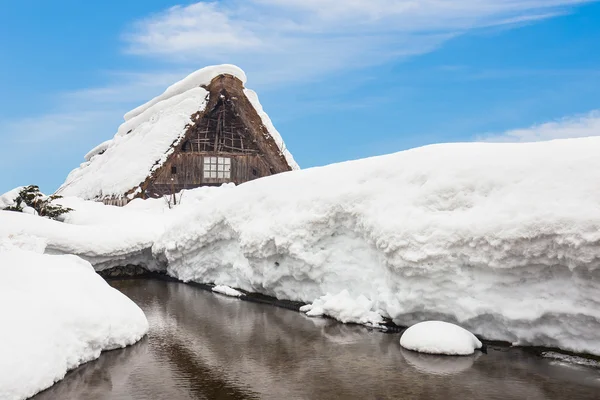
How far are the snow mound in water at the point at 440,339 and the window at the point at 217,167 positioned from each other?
18.0 metres

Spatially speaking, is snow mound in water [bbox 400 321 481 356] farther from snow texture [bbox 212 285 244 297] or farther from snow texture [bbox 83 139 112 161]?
snow texture [bbox 83 139 112 161]

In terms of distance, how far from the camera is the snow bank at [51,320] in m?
5.25

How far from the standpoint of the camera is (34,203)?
18.0 metres

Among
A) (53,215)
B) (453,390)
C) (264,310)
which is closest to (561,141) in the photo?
(453,390)

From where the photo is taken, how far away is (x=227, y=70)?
23.0 metres

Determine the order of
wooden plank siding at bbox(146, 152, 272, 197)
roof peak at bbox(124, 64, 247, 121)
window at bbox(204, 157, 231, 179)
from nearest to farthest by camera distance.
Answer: wooden plank siding at bbox(146, 152, 272, 197), roof peak at bbox(124, 64, 247, 121), window at bbox(204, 157, 231, 179)

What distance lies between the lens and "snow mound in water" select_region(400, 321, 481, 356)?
21.6 feet

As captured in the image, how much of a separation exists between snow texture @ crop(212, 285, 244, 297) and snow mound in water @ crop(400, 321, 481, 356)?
5.27m

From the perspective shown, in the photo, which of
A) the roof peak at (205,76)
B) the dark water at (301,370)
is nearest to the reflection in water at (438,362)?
the dark water at (301,370)

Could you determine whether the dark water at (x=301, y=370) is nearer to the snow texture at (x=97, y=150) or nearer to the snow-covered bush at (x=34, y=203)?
the snow-covered bush at (x=34, y=203)

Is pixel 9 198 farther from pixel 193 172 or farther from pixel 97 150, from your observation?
pixel 97 150

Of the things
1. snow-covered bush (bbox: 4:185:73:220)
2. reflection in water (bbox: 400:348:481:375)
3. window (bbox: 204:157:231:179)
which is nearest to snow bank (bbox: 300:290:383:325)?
reflection in water (bbox: 400:348:481:375)

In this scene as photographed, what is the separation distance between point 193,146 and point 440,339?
60.4ft

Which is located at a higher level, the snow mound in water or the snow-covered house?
the snow-covered house
